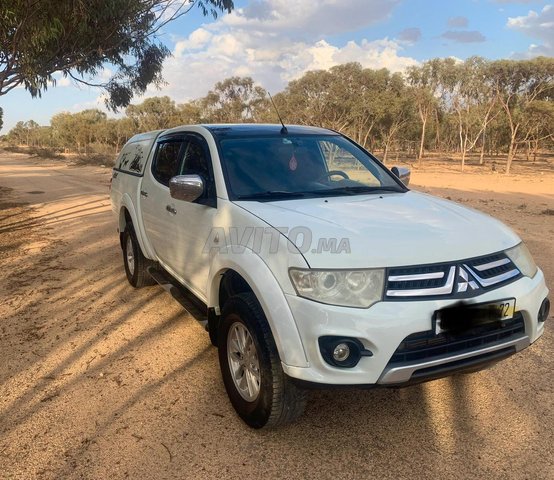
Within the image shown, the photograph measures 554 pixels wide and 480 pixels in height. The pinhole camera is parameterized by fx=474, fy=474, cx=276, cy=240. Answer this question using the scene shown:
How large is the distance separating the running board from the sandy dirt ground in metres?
0.42

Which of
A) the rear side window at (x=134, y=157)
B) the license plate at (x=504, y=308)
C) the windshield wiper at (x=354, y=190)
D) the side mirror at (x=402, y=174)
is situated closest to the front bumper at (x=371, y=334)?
the license plate at (x=504, y=308)

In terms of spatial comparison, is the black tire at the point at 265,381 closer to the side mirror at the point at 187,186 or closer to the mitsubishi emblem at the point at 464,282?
the side mirror at the point at 187,186

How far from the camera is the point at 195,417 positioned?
3.02 m

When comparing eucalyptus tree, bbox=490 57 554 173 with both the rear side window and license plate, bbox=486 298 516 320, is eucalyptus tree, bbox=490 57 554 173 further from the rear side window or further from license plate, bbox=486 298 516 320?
license plate, bbox=486 298 516 320

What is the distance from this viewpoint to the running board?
354cm

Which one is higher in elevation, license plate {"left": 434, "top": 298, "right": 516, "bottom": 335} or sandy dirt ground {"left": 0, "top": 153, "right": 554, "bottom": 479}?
license plate {"left": 434, "top": 298, "right": 516, "bottom": 335}

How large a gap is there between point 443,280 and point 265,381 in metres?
1.09

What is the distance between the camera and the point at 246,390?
2.93 meters

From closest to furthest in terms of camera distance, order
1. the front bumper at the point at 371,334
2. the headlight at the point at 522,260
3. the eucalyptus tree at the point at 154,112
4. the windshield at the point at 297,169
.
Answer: the front bumper at the point at 371,334 → the headlight at the point at 522,260 → the windshield at the point at 297,169 → the eucalyptus tree at the point at 154,112

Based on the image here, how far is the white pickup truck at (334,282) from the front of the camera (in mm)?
2350

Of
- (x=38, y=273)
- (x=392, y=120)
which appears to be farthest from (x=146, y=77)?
(x=392, y=120)

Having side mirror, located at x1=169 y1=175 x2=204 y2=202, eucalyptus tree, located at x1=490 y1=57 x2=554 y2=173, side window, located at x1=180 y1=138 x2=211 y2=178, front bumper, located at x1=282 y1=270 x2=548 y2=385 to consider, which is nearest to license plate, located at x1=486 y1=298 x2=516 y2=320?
front bumper, located at x1=282 y1=270 x2=548 y2=385

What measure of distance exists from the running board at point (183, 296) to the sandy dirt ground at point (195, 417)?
0.42 m

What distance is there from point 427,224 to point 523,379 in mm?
1599
